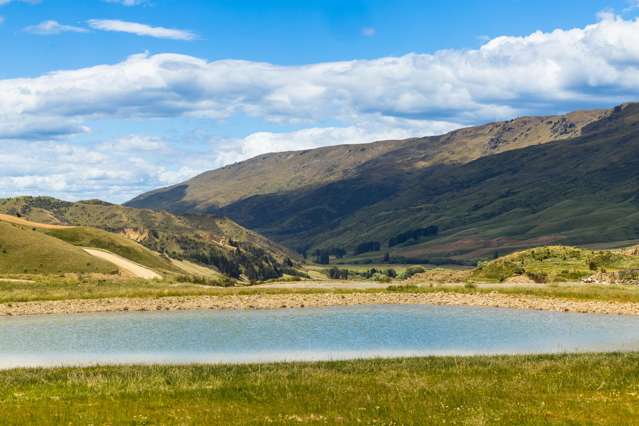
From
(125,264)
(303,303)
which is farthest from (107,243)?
(303,303)

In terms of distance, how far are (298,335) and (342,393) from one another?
86.7ft

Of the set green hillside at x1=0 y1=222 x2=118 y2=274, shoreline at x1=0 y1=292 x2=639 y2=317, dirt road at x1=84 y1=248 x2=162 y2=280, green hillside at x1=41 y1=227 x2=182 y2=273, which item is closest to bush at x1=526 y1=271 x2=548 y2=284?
shoreline at x1=0 y1=292 x2=639 y2=317

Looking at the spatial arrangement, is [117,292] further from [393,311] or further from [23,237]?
[23,237]

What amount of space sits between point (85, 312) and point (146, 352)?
27192mm

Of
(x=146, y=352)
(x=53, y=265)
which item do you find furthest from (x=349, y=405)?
(x=53, y=265)

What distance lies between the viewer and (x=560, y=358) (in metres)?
39.5

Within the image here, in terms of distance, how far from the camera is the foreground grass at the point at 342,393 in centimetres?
2548

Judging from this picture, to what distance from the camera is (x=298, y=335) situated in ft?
184

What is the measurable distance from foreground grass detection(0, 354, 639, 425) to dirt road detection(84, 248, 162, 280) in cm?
8584

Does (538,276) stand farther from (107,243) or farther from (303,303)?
(107,243)

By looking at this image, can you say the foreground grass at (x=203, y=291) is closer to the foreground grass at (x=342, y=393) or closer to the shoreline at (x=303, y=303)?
the shoreline at (x=303, y=303)

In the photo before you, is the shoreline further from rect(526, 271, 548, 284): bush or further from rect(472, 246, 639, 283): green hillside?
rect(472, 246, 639, 283): green hillside

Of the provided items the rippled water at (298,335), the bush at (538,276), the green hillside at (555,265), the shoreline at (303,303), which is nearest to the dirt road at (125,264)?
the shoreline at (303,303)

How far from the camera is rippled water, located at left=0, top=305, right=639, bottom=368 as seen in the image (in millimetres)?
47250
